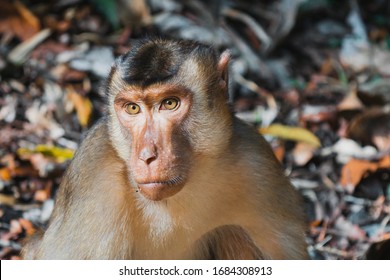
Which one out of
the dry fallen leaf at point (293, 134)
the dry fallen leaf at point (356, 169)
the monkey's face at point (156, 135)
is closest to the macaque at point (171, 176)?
the monkey's face at point (156, 135)

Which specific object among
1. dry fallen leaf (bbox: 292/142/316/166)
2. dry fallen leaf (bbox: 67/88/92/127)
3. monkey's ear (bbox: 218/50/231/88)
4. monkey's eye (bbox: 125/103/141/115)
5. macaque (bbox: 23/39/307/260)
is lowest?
dry fallen leaf (bbox: 292/142/316/166)

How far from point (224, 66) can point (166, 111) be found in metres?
0.60

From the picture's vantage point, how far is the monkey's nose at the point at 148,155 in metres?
4.65

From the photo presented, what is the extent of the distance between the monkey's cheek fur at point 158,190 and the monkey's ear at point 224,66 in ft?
2.86

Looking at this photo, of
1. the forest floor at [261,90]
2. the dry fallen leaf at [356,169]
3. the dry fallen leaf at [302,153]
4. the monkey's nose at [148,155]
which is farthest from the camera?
the dry fallen leaf at [302,153]

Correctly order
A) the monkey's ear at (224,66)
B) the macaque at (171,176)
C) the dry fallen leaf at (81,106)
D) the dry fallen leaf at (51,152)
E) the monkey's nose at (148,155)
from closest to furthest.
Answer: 1. the monkey's nose at (148,155)
2. the macaque at (171,176)
3. the monkey's ear at (224,66)
4. the dry fallen leaf at (51,152)
5. the dry fallen leaf at (81,106)

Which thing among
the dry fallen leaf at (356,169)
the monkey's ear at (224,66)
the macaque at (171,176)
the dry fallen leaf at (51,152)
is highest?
the monkey's ear at (224,66)

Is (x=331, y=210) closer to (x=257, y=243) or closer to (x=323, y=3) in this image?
(x=257, y=243)

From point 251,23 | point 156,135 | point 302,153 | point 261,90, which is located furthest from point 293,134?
point 156,135

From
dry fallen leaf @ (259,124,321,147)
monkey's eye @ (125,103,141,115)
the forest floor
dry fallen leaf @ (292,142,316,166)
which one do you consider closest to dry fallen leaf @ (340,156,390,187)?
the forest floor

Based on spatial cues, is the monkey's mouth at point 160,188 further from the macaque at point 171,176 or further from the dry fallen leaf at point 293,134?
the dry fallen leaf at point 293,134

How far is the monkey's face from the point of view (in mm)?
4676

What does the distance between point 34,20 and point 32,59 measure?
0.55 metres

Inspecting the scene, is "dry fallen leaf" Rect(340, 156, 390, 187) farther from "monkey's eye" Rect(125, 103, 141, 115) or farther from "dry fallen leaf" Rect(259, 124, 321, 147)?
"monkey's eye" Rect(125, 103, 141, 115)
